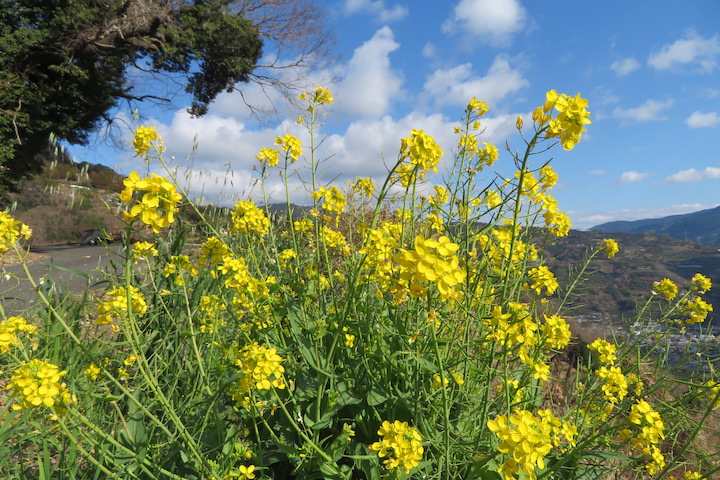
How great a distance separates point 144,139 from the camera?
1.85 meters

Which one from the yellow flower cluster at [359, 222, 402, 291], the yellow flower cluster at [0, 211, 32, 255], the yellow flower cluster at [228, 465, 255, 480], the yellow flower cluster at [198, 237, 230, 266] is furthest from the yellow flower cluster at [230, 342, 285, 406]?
the yellow flower cluster at [0, 211, 32, 255]

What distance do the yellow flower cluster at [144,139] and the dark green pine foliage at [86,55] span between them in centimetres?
934

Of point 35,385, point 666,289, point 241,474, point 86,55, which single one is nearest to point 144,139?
point 35,385

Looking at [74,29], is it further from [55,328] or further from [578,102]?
[578,102]

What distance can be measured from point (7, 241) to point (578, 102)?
73.3 inches

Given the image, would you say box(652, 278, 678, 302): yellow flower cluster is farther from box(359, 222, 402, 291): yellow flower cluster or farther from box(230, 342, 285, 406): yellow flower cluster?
box(230, 342, 285, 406): yellow flower cluster

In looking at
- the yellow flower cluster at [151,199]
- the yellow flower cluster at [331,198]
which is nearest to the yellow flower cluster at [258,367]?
the yellow flower cluster at [151,199]

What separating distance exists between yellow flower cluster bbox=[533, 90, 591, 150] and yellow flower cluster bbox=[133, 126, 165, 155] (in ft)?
5.13

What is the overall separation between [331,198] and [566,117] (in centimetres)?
128

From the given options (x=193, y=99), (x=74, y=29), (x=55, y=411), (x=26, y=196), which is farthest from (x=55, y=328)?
(x=26, y=196)

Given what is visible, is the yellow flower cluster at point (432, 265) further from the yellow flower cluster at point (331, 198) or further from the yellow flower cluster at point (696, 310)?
the yellow flower cluster at point (696, 310)

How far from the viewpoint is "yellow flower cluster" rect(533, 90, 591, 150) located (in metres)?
1.32

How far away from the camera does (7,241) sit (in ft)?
4.52

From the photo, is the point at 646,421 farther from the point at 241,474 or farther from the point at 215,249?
the point at 215,249
